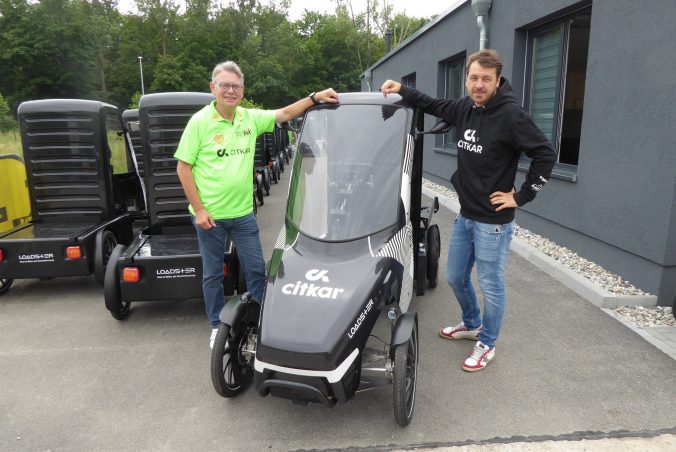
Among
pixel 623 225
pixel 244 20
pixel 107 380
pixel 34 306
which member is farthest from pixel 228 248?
pixel 244 20

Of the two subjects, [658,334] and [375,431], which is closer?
[375,431]

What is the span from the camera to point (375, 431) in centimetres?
291

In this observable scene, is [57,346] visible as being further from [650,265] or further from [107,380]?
[650,265]

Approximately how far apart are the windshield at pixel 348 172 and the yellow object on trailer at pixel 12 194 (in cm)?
438

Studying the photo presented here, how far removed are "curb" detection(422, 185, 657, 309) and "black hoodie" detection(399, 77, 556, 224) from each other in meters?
2.08

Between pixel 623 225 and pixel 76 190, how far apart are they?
6187 millimetres

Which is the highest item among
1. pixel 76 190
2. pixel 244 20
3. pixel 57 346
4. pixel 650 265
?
pixel 244 20

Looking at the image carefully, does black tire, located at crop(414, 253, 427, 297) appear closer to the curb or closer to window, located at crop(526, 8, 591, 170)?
the curb

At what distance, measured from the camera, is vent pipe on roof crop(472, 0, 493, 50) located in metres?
8.95

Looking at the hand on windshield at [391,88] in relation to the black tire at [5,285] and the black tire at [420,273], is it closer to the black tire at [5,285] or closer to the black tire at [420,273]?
the black tire at [420,273]

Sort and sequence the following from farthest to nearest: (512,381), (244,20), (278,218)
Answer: (244,20)
(278,218)
(512,381)

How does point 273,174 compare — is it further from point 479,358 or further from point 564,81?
point 479,358

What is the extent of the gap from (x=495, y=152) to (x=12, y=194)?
5829 mm

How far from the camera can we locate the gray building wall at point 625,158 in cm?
459
